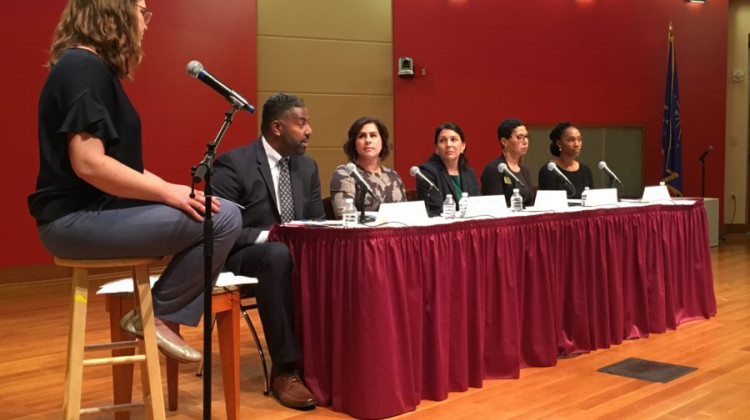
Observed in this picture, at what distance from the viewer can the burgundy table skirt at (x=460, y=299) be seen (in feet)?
9.03

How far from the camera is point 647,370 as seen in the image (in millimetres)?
3400

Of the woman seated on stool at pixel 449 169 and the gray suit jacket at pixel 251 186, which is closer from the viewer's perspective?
the gray suit jacket at pixel 251 186

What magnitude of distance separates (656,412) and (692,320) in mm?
1790

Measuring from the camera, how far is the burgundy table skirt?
108 inches

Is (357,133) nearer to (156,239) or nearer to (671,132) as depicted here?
(156,239)

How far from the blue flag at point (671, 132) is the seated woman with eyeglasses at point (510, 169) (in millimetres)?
4662

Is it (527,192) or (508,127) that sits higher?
(508,127)

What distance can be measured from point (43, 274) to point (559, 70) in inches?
216

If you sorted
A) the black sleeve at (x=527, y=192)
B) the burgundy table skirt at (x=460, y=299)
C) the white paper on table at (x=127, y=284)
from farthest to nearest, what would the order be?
the black sleeve at (x=527, y=192) < the burgundy table skirt at (x=460, y=299) < the white paper on table at (x=127, y=284)

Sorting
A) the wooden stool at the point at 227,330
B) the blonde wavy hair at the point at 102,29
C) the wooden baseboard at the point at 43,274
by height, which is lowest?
the wooden baseboard at the point at 43,274

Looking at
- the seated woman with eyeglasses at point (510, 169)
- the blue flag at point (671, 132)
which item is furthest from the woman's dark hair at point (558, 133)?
the blue flag at point (671, 132)

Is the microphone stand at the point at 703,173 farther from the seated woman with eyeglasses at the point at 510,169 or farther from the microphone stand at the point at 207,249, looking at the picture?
the microphone stand at the point at 207,249

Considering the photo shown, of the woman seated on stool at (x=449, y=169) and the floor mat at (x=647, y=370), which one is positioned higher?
the woman seated on stool at (x=449, y=169)

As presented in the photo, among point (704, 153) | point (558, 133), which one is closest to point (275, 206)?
point (558, 133)
